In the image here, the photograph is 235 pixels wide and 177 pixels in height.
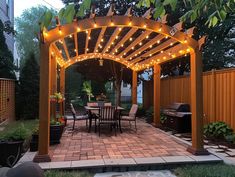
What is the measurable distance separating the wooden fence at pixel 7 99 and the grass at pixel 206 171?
22.9ft

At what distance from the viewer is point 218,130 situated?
22.1ft

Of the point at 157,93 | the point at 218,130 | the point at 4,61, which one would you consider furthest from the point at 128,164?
the point at 4,61

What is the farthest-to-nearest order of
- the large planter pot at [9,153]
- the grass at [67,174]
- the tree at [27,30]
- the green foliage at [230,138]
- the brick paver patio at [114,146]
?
the tree at [27,30]
the green foliage at [230,138]
the brick paver patio at [114,146]
the large planter pot at [9,153]
the grass at [67,174]

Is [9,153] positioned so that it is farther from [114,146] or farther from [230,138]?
[230,138]

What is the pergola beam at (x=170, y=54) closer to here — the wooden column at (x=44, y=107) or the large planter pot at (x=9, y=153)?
the wooden column at (x=44, y=107)

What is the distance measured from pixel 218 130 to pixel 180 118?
1.40 meters

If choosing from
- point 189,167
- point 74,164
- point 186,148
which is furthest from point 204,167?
point 74,164

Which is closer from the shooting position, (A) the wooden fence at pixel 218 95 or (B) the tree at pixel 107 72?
(A) the wooden fence at pixel 218 95

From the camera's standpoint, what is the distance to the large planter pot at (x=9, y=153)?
4.34 metres

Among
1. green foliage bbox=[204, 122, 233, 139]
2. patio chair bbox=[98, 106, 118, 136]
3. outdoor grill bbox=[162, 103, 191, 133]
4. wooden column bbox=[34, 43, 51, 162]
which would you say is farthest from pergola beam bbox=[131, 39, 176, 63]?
wooden column bbox=[34, 43, 51, 162]

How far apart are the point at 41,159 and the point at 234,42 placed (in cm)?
1042

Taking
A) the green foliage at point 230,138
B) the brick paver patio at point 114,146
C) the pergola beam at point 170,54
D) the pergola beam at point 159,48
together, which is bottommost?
the brick paver patio at point 114,146

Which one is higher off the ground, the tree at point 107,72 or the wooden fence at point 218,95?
the tree at point 107,72

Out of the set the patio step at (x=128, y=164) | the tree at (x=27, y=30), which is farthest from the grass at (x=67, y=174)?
the tree at (x=27, y=30)
